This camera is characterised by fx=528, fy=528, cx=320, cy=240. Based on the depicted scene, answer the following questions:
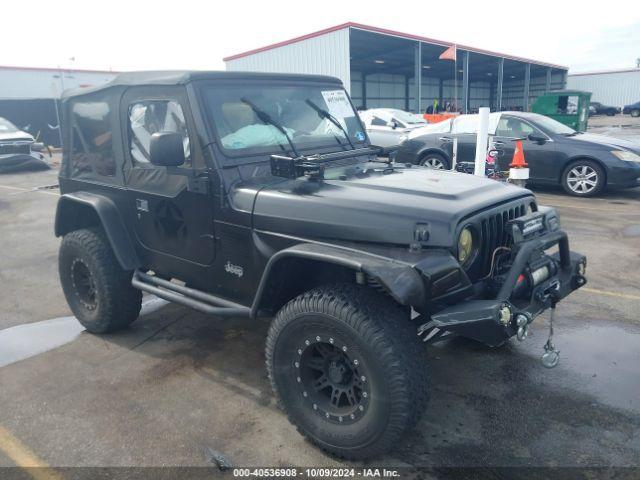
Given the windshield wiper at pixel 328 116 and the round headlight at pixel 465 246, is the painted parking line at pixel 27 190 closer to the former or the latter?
the windshield wiper at pixel 328 116

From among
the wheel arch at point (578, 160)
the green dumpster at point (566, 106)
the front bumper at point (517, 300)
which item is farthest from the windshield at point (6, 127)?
the green dumpster at point (566, 106)

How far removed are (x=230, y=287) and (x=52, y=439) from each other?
1332mm

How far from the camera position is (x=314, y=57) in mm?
21594

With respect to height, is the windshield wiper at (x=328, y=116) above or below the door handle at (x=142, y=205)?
above

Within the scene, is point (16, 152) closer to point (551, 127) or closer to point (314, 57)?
point (314, 57)

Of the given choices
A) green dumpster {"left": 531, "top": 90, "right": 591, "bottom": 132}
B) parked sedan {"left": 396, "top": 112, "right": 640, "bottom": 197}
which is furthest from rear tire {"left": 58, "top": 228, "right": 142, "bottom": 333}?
green dumpster {"left": 531, "top": 90, "right": 591, "bottom": 132}

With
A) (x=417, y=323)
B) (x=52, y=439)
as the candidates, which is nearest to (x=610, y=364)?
(x=417, y=323)

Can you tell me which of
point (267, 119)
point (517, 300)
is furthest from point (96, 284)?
point (517, 300)

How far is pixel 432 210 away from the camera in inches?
105

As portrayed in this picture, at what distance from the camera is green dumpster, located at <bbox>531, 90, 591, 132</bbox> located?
19.9m

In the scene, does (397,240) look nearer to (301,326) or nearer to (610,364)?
(301,326)

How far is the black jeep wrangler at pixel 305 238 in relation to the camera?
255cm

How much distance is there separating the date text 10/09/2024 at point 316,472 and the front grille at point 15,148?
16.1 metres

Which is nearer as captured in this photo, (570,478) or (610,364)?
(570,478)
